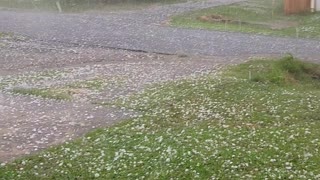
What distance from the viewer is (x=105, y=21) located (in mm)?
21500

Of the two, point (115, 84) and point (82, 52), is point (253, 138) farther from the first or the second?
point (82, 52)

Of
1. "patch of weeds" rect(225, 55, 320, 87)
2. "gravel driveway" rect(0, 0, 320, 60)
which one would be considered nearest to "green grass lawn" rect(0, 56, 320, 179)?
"patch of weeds" rect(225, 55, 320, 87)

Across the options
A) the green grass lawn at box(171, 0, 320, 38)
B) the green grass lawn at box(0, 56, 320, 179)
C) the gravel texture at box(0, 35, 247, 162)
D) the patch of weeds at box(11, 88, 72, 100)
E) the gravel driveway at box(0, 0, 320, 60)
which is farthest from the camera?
the green grass lawn at box(171, 0, 320, 38)

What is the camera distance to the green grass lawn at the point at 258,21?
19.0 meters

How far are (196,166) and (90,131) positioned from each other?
7.95 ft

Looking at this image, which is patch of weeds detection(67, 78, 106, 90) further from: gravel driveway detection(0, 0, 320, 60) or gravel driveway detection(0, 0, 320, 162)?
gravel driveway detection(0, 0, 320, 60)

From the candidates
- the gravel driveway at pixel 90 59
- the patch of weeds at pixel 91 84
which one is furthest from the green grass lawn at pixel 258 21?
the patch of weeds at pixel 91 84

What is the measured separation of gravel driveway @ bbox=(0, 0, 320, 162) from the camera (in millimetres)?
9414

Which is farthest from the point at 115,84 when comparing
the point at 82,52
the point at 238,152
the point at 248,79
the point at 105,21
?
the point at 105,21

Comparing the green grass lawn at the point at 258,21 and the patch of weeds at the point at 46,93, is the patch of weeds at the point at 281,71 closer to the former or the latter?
the patch of weeds at the point at 46,93

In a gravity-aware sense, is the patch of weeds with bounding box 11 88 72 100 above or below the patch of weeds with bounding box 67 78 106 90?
above

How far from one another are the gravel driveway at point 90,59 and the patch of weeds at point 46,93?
0.18 metres

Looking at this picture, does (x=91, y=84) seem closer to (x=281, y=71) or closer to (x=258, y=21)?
(x=281, y=71)

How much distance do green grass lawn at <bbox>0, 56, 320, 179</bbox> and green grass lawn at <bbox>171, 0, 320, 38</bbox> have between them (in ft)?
26.0
